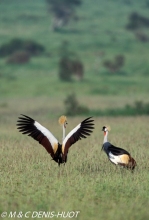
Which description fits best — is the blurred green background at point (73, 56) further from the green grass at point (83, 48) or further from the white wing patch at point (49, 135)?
the white wing patch at point (49, 135)

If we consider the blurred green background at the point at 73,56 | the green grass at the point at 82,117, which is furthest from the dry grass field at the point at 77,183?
the blurred green background at the point at 73,56

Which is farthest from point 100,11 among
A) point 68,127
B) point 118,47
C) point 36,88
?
point 68,127

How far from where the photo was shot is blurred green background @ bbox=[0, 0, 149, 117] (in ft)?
107

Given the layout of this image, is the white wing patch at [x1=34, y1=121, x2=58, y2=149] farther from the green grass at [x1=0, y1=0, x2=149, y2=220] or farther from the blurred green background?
the blurred green background

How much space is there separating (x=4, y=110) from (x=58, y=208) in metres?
20.0

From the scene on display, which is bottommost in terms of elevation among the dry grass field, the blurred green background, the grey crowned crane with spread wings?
the dry grass field

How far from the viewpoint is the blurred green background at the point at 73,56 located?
3267 centimetres

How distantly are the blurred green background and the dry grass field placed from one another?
11870 mm

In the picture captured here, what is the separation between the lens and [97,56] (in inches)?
2210

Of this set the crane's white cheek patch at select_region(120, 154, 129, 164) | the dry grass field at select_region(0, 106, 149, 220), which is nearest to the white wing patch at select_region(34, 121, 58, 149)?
the dry grass field at select_region(0, 106, 149, 220)

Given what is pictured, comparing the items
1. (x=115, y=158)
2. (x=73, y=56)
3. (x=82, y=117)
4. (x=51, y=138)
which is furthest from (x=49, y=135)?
(x=73, y=56)

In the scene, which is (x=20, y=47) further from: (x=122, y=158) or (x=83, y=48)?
(x=122, y=158)

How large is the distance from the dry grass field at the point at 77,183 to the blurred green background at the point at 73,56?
11870 millimetres

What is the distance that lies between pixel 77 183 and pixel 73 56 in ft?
156
